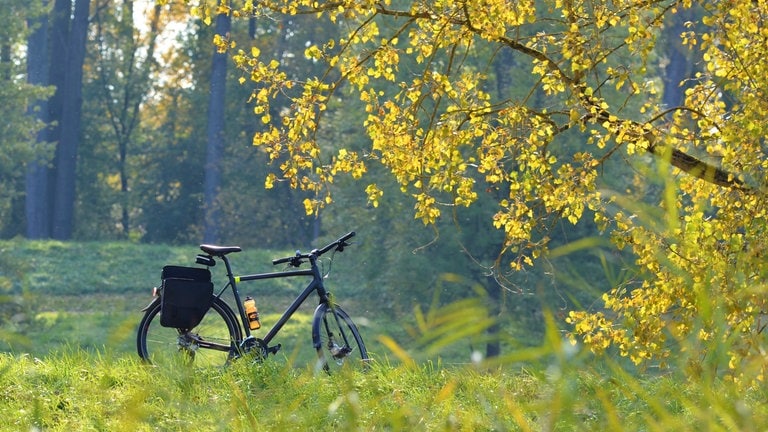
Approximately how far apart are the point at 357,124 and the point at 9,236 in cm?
1678

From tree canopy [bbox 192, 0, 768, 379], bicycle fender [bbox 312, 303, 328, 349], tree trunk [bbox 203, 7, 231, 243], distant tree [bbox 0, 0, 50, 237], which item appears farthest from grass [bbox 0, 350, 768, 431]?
tree trunk [bbox 203, 7, 231, 243]

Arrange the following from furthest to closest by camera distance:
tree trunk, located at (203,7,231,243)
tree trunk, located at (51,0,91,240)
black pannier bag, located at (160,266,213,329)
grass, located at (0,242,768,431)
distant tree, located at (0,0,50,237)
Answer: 1. tree trunk, located at (51,0,91,240)
2. tree trunk, located at (203,7,231,243)
3. distant tree, located at (0,0,50,237)
4. black pannier bag, located at (160,266,213,329)
5. grass, located at (0,242,768,431)

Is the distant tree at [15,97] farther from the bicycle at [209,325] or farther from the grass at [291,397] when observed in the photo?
the grass at [291,397]

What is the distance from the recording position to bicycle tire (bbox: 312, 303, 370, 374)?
6.86 metres

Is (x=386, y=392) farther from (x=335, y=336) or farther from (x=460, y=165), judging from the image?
(x=460, y=165)

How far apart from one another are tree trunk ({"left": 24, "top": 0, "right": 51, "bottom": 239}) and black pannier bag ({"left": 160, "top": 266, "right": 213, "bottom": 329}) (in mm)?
30309

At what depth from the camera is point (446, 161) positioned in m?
7.34

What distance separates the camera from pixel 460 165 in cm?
725

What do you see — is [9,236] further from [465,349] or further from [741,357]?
[741,357]

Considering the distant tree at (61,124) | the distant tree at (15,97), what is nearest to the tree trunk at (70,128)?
the distant tree at (61,124)

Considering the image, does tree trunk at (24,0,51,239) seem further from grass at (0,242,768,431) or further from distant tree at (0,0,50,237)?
grass at (0,242,768,431)

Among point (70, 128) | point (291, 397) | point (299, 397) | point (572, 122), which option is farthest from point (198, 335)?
point (70, 128)

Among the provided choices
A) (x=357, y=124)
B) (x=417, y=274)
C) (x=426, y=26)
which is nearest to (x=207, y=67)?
(x=357, y=124)

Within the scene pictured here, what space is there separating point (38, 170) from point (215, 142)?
5.70 meters
